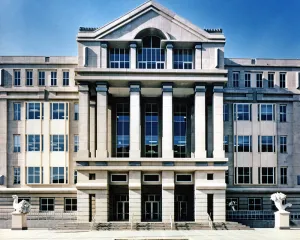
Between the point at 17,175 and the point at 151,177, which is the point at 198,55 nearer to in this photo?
the point at 151,177

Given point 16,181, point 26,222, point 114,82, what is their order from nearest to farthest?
point 26,222
point 114,82
point 16,181

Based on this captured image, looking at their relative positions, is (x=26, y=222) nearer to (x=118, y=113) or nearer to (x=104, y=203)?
(x=104, y=203)

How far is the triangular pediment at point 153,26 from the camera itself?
39.6 m

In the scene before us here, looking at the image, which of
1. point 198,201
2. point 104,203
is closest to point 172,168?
point 198,201

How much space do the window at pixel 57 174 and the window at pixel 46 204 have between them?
2040 mm

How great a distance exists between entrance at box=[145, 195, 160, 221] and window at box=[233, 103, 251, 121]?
1238 centimetres

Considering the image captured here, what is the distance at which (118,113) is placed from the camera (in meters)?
43.4

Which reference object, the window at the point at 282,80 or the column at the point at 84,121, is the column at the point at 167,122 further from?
the window at the point at 282,80

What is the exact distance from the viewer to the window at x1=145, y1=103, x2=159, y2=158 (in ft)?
140

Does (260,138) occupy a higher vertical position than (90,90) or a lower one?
lower

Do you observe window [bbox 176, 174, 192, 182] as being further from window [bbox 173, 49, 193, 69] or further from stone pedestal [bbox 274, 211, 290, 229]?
window [bbox 173, 49, 193, 69]

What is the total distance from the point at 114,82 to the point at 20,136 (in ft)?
39.8

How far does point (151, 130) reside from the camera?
4309 centimetres

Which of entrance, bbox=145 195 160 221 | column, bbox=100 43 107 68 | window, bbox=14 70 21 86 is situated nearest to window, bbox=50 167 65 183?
entrance, bbox=145 195 160 221
